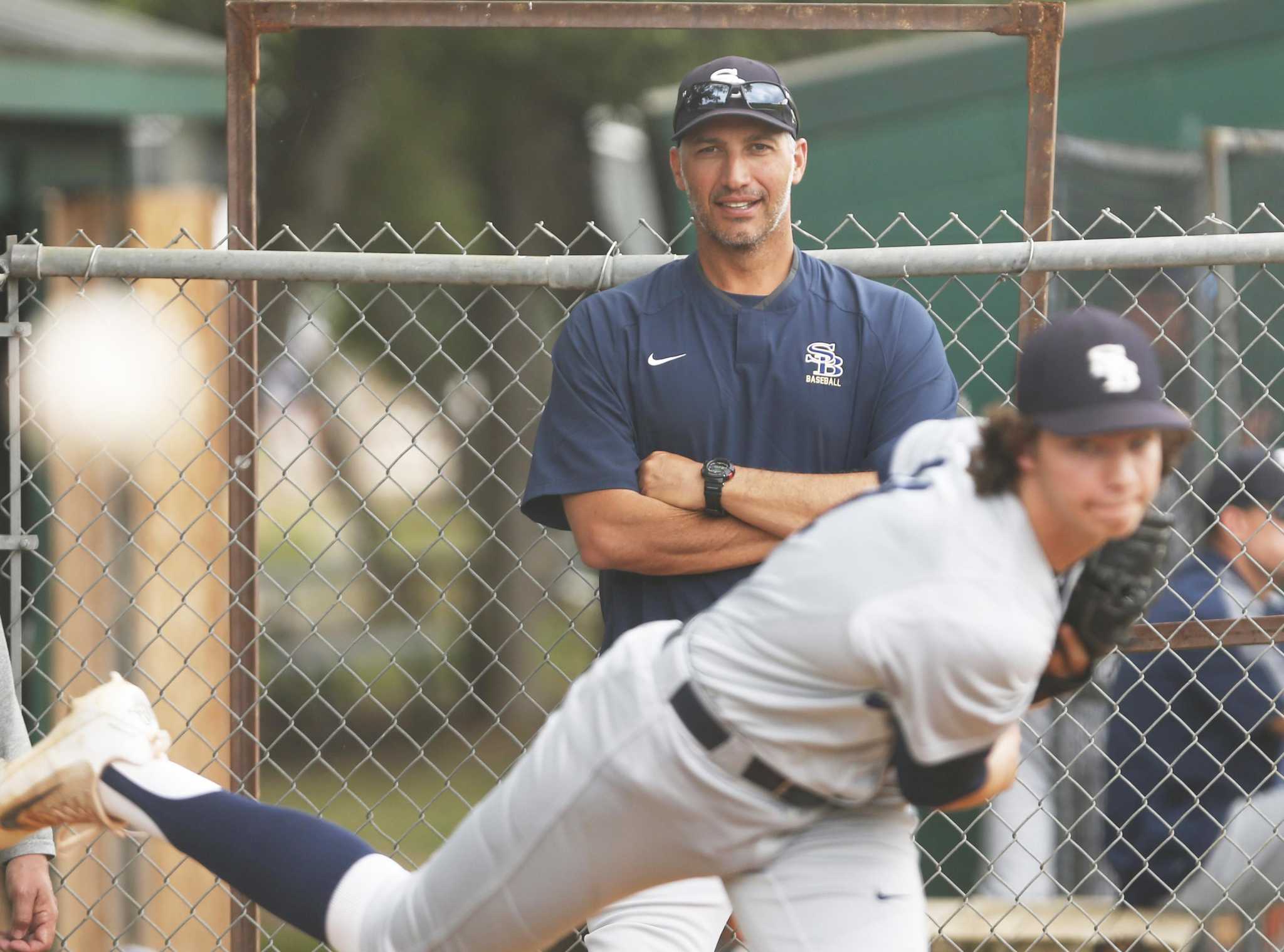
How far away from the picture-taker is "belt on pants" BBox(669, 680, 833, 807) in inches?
97.1

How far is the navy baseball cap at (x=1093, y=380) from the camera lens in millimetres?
2275

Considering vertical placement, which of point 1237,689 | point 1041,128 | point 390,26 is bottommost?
point 1237,689

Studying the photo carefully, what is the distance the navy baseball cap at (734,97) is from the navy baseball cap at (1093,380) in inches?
42.4

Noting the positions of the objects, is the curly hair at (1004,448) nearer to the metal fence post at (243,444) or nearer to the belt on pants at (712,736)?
the belt on pants at (712,736)

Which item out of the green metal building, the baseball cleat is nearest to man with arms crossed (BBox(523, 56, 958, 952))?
the baseball cleat

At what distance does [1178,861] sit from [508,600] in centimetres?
828

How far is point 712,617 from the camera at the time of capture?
2549 millimetres

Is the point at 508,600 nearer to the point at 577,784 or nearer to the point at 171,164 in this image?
the point at 171,164

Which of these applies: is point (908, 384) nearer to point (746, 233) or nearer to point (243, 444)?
point (746, 233)

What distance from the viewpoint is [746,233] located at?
10.5 feet

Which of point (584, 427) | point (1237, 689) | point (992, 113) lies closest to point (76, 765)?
point (584, 427)

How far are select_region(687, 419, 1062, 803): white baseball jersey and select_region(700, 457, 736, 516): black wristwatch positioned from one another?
0.56 meters

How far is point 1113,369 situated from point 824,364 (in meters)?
0.96

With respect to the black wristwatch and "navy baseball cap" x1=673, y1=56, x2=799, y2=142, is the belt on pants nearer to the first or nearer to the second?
the black wristwatch
